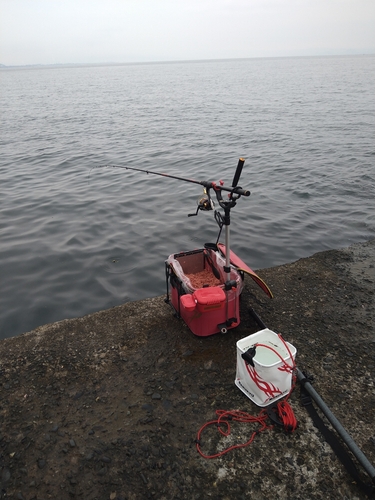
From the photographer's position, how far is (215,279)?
16.2 ft

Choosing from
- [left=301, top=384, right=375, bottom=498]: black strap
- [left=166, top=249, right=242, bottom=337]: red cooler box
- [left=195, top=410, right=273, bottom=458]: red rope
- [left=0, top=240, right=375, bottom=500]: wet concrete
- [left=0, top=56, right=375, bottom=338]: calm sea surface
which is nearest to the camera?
[left=301, top=384, right=375, bottom=498]: black strap

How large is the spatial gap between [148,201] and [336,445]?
820 centimetres

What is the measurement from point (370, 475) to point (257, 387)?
39.9 inches

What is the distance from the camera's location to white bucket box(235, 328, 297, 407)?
3236 millimetres

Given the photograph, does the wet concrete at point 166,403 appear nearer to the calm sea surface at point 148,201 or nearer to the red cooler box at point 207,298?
the red cooler box at point 207,298

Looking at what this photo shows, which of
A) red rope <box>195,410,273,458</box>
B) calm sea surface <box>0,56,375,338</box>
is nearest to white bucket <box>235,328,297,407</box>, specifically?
red rope <box>195,410,273,458</box>

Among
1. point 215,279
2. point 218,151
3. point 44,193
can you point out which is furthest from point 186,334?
point 218,151

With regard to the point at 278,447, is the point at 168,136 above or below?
below

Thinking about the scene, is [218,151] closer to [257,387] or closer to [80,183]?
[80,183]

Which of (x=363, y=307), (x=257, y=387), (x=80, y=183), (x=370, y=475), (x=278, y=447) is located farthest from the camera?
(x=80, y=183)

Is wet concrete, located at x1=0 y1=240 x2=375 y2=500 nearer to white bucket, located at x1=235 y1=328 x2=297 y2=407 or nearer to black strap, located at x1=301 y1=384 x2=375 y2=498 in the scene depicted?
black strap, located at x1=301 y1=384 x2=375 y2=498

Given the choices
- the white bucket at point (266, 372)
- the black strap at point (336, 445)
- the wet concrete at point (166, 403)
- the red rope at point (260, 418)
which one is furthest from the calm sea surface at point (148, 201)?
the black strap at point (336, 445)

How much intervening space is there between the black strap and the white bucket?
7.8 inches

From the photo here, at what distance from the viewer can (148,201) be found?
34.2 feet
